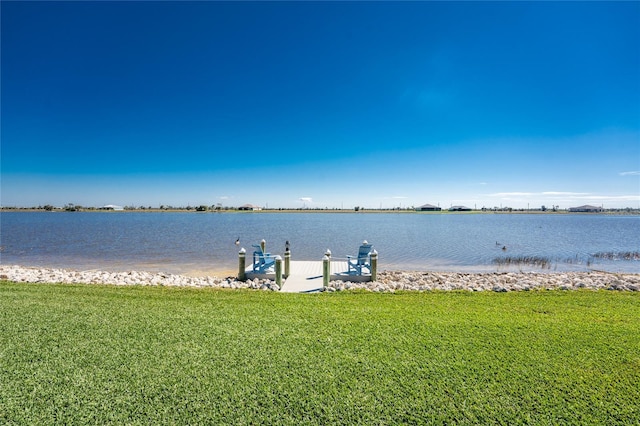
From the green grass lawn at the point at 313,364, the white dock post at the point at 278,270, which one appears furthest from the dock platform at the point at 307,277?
the green grass lawn at the point at 313,364

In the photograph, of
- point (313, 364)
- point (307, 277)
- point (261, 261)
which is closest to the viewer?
point (313, 364)

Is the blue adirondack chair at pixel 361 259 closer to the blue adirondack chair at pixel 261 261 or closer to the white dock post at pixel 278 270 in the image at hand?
the white dock post at pixel 278 270

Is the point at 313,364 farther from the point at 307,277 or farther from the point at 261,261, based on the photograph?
the point at 261,261

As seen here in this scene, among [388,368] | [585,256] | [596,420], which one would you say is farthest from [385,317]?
[585,256]

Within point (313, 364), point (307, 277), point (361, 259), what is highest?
point (361, 259)

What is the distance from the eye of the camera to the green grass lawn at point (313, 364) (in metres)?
3.42

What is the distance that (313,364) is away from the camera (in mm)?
4320

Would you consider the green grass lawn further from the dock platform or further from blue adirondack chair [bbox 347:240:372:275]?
blue adirondack chair [bbox 347:240:372:275]

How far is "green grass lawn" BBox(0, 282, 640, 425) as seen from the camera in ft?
11.2

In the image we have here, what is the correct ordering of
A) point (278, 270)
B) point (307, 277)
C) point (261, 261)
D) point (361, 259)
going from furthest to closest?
point (261, 261), point (307, 277), point (361, 259), point (278, 270)

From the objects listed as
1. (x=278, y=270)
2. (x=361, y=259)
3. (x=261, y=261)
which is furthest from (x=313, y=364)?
(x=261, y=261)

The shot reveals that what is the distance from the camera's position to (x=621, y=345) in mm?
4988

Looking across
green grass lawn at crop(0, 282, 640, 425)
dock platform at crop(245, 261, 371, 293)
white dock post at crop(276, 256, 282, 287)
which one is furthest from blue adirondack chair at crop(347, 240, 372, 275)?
green grass lawn at crop(0, 282, 640, 425)

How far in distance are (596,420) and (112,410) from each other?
5.12 metres
